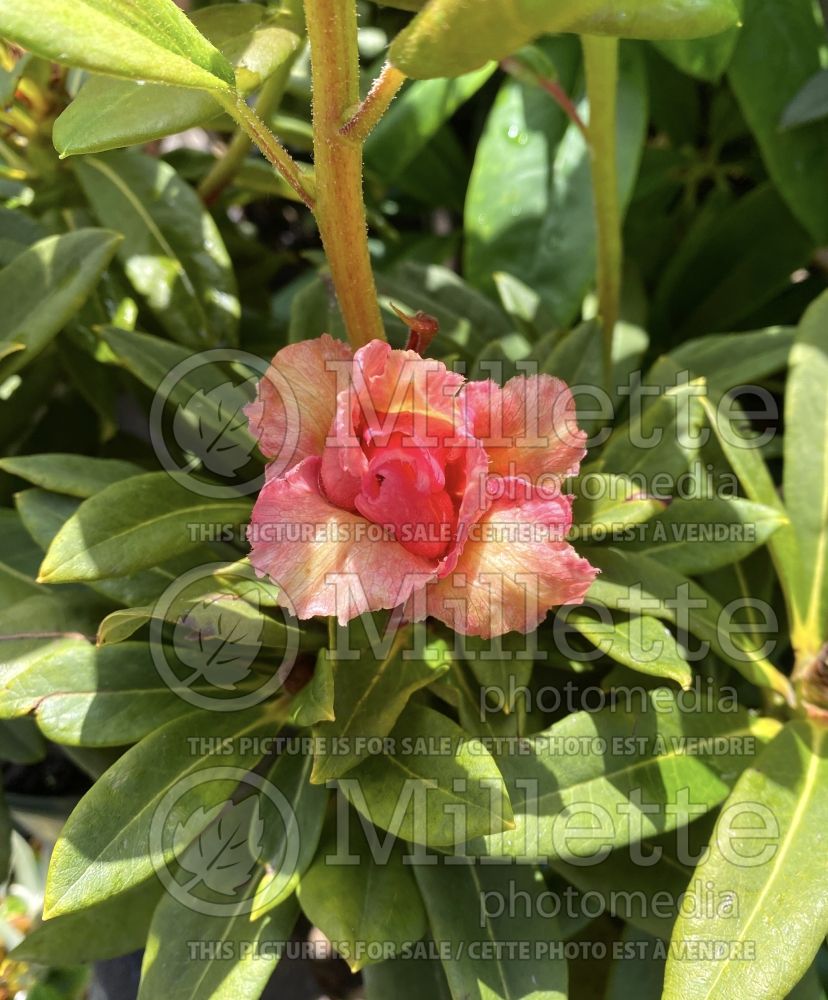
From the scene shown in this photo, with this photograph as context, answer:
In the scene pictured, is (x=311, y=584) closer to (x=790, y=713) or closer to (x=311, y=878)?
(x=311, y=878)

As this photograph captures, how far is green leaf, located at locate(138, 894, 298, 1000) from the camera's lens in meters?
0.55

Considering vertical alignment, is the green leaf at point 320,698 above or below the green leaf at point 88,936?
above

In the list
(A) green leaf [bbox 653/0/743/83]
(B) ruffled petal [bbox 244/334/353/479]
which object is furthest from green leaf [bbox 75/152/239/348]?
(A) green leaf [bbox 653/0/743/83]

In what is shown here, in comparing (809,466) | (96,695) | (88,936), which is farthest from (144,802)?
(809,466)

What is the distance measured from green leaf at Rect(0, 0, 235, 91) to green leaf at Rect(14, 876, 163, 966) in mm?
543

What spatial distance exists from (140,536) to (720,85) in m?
0.92

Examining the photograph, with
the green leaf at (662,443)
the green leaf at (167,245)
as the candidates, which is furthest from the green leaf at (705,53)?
the green leaf at (167,245)

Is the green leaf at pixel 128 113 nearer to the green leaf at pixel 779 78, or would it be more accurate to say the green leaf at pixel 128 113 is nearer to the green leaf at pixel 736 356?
the green leaf at pixel 736 356

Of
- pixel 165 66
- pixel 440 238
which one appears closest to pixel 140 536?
pixel 165 66

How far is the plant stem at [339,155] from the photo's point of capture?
1.47ft

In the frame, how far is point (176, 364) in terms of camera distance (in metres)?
0.64

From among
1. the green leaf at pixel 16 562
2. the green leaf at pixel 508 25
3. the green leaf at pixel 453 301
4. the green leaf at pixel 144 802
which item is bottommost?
the green leaf at pixel 144 802

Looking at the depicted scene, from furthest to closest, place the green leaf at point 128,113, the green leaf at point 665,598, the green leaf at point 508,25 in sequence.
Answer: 1. the green leaf at point 665,598
2. the green leaf at point 128,113
3. the green leaf at point 508,25

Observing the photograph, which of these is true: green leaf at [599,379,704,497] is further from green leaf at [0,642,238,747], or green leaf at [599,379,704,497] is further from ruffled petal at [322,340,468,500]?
green leaf at [0,642,238,747]
